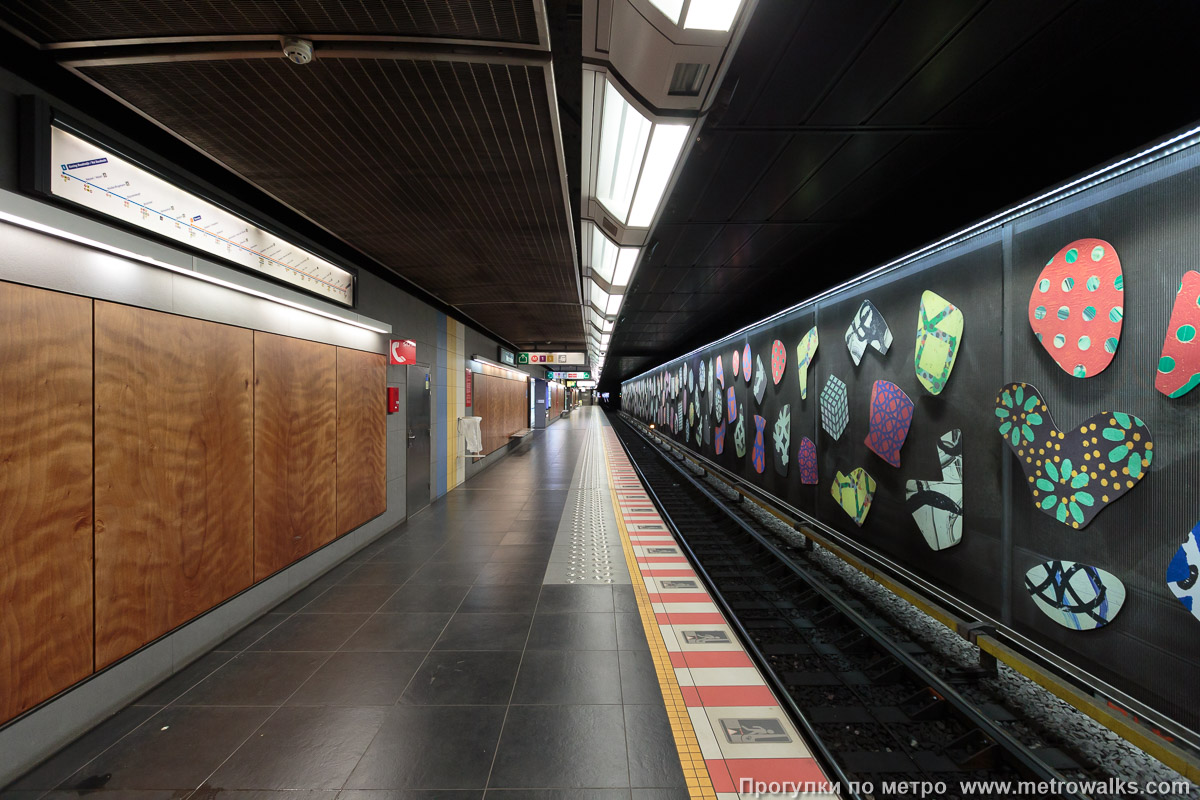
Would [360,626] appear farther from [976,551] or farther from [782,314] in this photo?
[782,314]

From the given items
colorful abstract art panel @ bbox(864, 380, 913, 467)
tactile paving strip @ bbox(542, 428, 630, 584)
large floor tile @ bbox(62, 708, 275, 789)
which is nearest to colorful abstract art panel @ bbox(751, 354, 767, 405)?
colorful abstract art panel @ bbox(864, 380, 913, 467)

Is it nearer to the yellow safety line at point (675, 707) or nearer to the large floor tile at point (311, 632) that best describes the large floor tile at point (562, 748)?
the yellow safety line at point (675, 707)

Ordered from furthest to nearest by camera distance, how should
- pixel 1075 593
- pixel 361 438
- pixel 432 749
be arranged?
pixel 361 438, pixel 1075 593, pixel 432 749

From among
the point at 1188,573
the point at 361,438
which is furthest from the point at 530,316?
the point at 1188,573

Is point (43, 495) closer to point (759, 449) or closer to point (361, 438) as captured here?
point (361, 438)

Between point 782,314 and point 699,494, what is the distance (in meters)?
3.93

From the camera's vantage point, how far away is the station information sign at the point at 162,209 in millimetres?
2121

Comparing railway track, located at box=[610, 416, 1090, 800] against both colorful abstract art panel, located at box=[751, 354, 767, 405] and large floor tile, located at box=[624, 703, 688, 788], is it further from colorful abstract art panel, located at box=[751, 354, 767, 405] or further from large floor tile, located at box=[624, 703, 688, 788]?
colorful abstract art panel, located at box=[751, 354, 767, 405]

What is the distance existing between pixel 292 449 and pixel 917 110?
5.14 meters

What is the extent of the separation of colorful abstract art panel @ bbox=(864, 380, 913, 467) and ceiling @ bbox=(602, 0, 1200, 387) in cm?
172

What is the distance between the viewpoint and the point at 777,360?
587cm

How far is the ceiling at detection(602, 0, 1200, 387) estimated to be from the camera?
6.54 feet

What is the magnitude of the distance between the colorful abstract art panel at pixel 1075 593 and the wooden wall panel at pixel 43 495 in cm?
492

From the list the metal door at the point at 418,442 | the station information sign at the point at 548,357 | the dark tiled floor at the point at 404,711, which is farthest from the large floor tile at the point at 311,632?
the station information sign at the point at 548,357
